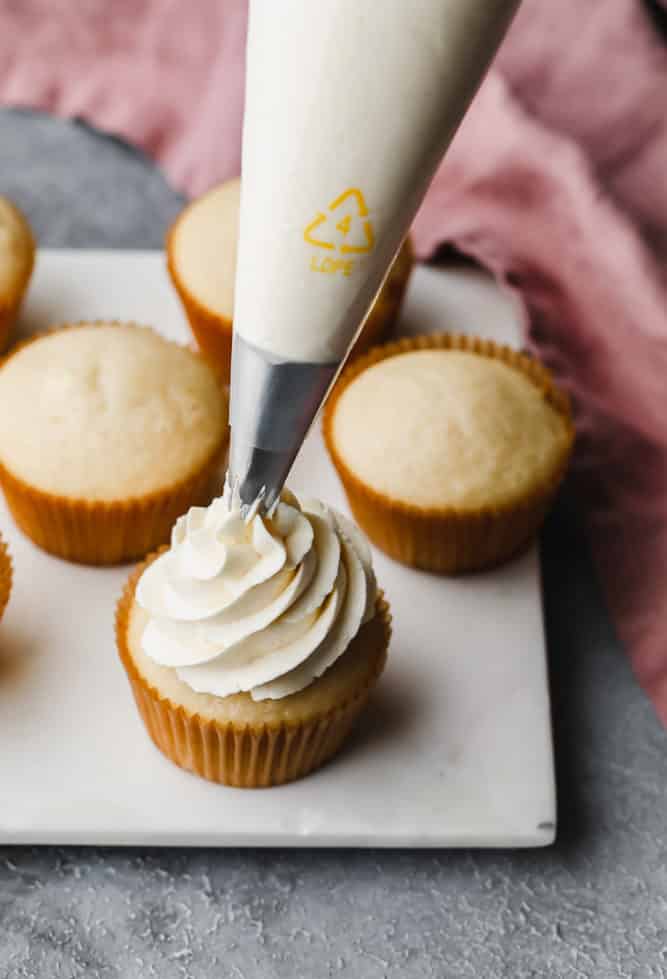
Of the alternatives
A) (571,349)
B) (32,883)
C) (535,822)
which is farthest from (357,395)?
(32,883)

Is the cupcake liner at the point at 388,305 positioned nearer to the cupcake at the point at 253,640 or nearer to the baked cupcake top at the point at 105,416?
the baked cupcake top at the point at 105,416

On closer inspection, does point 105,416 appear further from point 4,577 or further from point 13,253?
point 13,253

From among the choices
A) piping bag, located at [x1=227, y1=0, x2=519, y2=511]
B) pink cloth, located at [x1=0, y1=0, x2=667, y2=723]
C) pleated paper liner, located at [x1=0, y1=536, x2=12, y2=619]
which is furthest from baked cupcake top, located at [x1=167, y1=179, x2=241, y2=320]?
piping bag, located at [x1=227, y1=0, x2=519, y2=511]

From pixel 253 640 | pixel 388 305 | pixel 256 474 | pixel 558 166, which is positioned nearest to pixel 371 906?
pixel 253 640

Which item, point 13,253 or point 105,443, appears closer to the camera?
point 105,443

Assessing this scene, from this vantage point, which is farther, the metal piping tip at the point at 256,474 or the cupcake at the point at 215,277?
the cupcake at the point at 215,277

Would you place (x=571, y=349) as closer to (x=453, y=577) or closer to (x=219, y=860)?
(x=453, y=577)

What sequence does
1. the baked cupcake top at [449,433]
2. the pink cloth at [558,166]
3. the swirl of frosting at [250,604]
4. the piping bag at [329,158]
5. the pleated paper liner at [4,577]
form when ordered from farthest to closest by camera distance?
the pink cloth at [558,166]
the baked cupcake top at [449,433]
the pleated paper liner at [4,577]
the swirl of frosting at [250,604]
the piping bag at [329,158]

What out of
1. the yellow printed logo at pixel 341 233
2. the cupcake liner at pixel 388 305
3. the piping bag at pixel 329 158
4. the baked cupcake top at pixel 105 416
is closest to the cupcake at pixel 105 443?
the baked cupcake top at pixel 105 416
